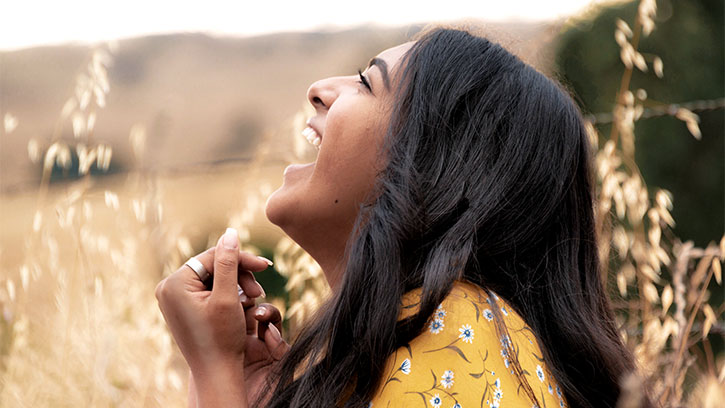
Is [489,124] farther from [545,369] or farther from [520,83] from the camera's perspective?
[545,369]

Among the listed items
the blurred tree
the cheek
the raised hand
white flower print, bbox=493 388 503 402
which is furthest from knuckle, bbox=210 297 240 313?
the blurred tree

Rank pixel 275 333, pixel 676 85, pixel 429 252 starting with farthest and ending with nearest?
pixel 676 85 → pixel 275 333 → pixel 429 252

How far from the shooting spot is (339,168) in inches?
51.8

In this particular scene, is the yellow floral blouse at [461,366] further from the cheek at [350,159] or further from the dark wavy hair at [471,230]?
the cheek at [350,159]

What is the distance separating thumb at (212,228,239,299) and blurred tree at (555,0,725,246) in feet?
15.0

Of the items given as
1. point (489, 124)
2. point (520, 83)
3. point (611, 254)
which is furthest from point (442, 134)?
point (611, 254)

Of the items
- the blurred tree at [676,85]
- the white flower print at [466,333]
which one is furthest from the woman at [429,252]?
the blurred tree at [676,85]

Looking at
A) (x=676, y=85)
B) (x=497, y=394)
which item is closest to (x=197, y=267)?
(x=497, y=394)

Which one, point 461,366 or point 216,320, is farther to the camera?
point 216,320

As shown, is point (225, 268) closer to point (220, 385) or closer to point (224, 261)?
point (224, 261)

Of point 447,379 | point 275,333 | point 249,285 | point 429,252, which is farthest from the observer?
point 275,333

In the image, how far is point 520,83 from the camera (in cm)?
140

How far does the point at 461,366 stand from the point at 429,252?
0.24 m

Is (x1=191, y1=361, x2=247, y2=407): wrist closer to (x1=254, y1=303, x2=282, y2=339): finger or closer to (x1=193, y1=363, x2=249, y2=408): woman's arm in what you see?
(x1=193, y1=363, x2=249, y2=408): woman's arm
